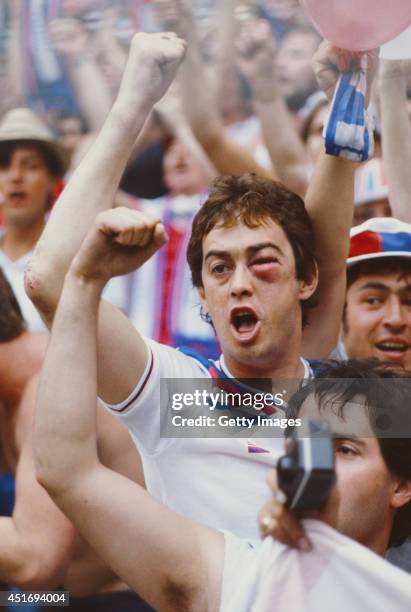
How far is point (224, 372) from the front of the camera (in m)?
1.34

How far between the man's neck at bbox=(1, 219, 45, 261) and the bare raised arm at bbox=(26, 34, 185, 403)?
0.79 metres

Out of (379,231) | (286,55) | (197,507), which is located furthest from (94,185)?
(286,55)

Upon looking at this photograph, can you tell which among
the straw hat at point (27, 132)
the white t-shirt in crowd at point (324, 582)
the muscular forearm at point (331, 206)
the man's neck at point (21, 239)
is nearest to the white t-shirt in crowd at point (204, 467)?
the white t-shirt in crowd at point (324, 582)

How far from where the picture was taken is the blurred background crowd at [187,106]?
1883 millimetres

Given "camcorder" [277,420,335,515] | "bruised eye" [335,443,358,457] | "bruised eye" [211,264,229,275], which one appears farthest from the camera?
"bruised eye" [211,264,229,275]

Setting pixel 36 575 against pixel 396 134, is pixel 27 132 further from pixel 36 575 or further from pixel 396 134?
pixel 36 575

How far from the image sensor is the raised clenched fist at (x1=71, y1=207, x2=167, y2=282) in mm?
1028

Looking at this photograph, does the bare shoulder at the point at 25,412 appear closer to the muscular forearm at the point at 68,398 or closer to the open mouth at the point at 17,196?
the muscular forearm at the point at 68,398

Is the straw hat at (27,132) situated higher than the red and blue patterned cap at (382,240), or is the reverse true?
the straw hat at (27,132)

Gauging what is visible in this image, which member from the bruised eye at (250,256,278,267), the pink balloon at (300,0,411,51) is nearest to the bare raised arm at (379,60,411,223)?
the pink balloon at (300,0,411,51)

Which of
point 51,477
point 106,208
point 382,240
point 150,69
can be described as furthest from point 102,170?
point 382,240

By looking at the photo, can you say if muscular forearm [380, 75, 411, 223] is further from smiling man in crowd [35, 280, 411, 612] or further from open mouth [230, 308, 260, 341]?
smiling man in crowd [35, 280, 411, 612]

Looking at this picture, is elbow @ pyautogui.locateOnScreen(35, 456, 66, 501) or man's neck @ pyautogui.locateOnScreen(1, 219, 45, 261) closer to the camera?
elbow @ pyautogui.locateOnScreen(35, 456, 66, 501)

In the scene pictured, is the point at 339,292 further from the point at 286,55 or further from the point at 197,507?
the point at 286,55
